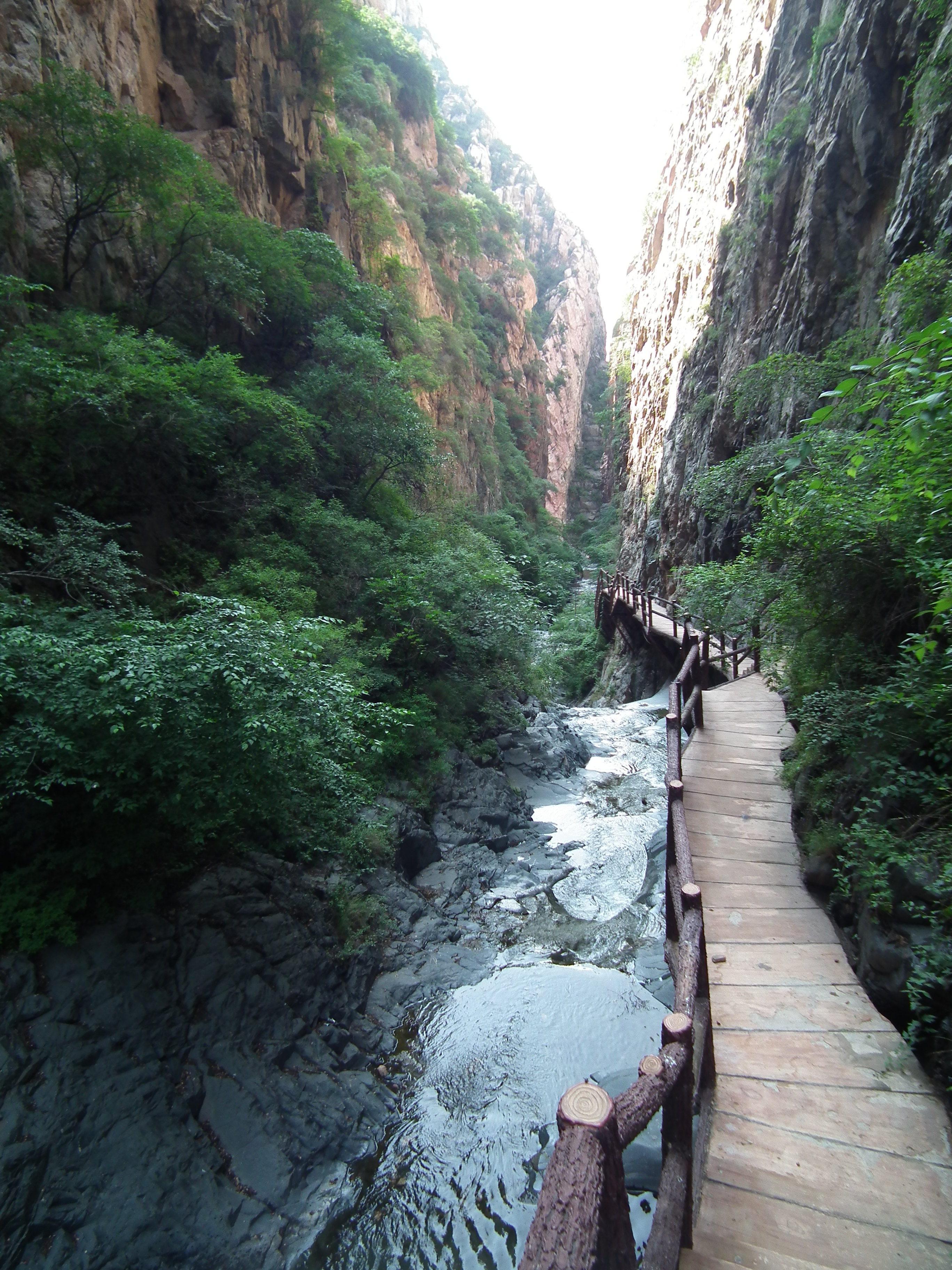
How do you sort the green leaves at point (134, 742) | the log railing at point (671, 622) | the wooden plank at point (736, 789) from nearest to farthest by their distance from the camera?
Result: the green leaves at point (134, 742) → the wooden plank at point (736, 789) → the log railing at point (671, 622)

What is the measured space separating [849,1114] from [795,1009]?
655mm

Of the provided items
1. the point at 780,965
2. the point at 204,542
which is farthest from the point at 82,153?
the point at 780,965

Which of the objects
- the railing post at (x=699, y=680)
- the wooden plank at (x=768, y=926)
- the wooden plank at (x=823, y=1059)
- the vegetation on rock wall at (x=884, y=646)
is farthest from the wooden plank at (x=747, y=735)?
the wooden plank at (x=823, y=1059)

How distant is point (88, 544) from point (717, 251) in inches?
905

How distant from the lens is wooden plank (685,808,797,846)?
5.21 m

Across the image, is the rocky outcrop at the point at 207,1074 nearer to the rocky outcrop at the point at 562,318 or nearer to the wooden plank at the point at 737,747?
the wooden plank at the point at 737,747

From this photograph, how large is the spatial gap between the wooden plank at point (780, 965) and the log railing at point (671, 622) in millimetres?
4344

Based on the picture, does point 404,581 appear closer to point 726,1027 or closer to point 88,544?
point 88,544

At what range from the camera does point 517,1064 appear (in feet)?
16.6

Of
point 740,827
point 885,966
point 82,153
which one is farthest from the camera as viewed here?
point 82,153

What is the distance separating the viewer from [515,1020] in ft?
18.1

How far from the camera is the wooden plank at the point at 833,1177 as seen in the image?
2422mm

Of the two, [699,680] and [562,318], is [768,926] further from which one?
[562,318]

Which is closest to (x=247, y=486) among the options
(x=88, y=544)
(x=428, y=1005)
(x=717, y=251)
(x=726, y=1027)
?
(x=88, y=544)
